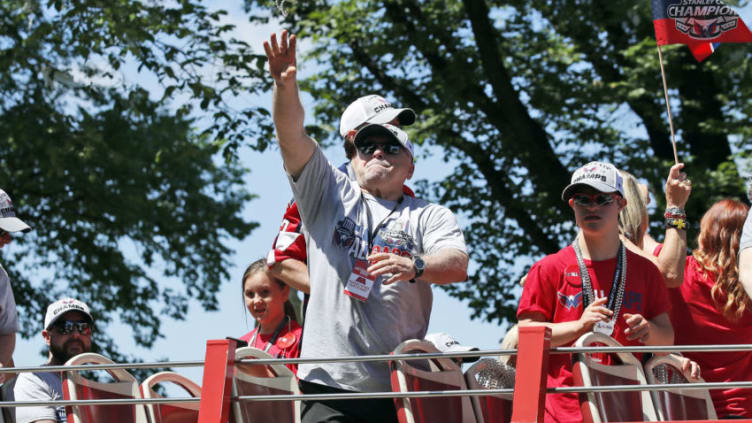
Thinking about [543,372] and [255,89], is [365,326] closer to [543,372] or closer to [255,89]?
[543,372]

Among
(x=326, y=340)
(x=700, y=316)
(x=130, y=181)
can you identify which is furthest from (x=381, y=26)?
(x=326, y=340)

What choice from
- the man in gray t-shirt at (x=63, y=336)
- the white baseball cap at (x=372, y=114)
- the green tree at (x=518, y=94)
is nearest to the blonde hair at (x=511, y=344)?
the white baseball cap at (x=372, y=114)

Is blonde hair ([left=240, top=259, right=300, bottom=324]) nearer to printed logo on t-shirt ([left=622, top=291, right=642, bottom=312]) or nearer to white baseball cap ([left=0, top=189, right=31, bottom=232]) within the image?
white baseball cap ([left=0, top=189, right=31, bottom=232])

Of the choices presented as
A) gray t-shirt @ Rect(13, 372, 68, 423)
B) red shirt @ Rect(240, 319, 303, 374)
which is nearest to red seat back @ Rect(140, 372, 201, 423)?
red shirt @ Rect(240, 319, 303, 374)

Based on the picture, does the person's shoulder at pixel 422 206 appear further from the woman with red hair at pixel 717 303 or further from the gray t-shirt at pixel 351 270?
the woman with red hair at pixel 717 303

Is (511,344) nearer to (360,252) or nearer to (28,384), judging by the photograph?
(360,252)

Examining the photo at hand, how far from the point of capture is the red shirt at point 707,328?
507 centimetres

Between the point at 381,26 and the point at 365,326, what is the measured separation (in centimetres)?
1015

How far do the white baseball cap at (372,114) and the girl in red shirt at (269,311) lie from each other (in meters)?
1.44

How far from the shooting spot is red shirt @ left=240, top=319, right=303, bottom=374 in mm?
5652

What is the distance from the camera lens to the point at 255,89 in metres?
12.8

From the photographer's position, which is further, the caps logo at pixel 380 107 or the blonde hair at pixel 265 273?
the blonde hair at pixel 265 273

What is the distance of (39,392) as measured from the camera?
586 cm

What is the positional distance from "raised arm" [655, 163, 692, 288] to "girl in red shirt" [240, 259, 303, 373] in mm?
1996
